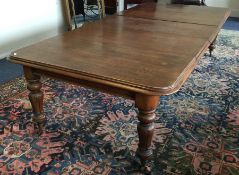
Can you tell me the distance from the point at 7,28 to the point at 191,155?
2364 mm

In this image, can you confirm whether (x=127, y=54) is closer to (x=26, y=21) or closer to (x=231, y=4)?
(x=26, y=21)

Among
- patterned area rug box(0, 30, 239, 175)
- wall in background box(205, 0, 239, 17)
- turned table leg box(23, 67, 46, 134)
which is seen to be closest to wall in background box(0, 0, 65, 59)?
patterned area rug box(0, 30, 239, 175)

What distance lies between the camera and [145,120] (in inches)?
47.3

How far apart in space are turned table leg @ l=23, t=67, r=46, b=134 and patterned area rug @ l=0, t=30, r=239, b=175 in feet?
0.44

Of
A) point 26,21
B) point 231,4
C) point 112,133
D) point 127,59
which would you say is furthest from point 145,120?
point 231,4

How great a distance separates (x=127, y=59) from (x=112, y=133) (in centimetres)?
59

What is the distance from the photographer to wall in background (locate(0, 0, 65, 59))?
277cm

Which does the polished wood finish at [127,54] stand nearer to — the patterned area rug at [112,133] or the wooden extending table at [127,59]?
the wooden extending table at [127,59]

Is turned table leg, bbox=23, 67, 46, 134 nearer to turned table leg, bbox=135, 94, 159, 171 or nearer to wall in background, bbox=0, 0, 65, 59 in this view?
turned table leg, bbox=135, 94, 159, 171

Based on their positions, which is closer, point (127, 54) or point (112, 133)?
point (127, 54)

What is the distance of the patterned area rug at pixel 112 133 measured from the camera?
1.43m

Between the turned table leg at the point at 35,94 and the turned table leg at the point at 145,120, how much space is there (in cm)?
63

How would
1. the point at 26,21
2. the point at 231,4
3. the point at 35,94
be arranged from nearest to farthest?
the point at 35,94 < the point at 26,21 < the point at 231,4

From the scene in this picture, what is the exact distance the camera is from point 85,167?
1.41m
